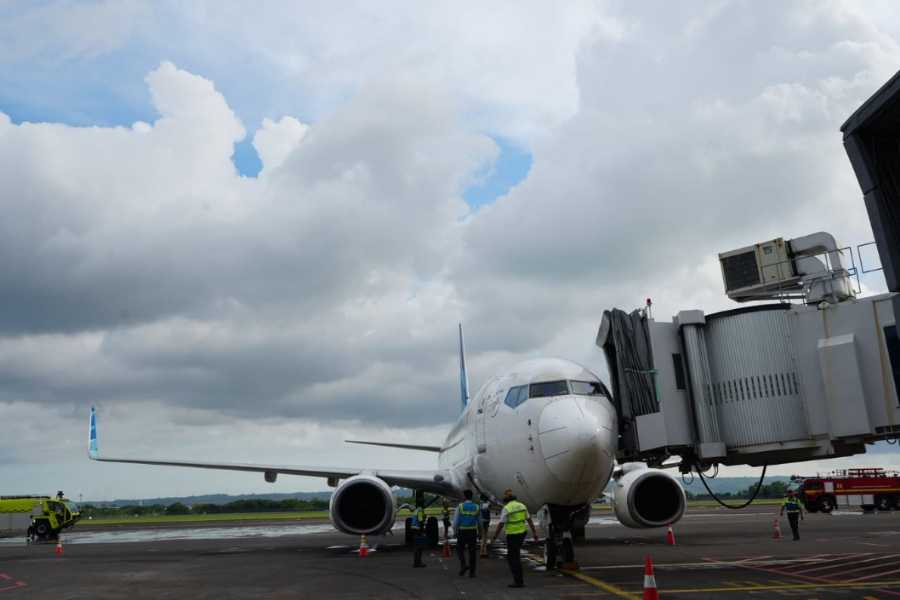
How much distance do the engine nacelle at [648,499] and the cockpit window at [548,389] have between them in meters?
3.03

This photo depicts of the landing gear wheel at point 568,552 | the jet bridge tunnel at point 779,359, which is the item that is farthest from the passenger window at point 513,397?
the landing gear wheel at point 568,552

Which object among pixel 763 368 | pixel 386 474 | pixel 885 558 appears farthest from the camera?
pixel 386 474

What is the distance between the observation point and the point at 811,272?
40.2 feet

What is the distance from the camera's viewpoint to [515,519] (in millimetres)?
11547

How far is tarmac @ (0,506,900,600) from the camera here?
10547mm

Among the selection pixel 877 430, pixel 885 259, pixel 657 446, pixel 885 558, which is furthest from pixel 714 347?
pixel 885 558

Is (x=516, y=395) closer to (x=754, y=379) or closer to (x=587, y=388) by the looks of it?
(x=587, y=388)

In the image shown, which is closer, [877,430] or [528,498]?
[877,430]

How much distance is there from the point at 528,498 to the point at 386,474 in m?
8.03

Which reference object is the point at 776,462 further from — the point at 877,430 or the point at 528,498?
the point at 528,498

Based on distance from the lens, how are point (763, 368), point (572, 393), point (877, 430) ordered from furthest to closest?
point (572, 393)
point (763, 368)
point (877, 430)

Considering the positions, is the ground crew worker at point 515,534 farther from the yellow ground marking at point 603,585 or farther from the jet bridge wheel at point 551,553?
the jet bridge wheel at point 551,553

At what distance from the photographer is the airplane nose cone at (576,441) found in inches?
473

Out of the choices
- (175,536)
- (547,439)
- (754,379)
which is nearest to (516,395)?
(547,439)
